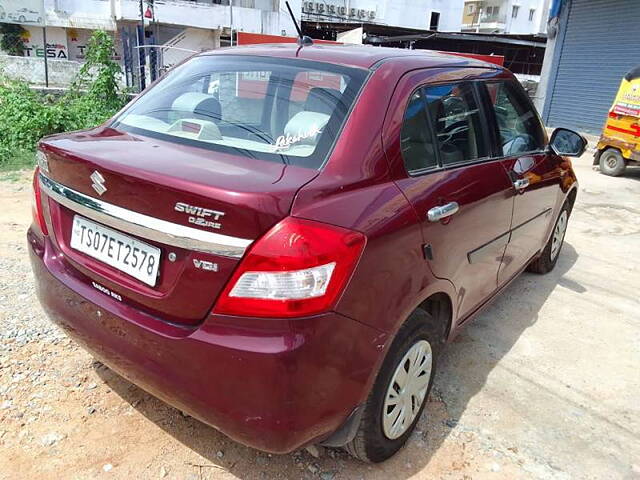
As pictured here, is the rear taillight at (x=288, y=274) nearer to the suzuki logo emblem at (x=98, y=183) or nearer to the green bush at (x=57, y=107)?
the suzuki logo emblem at (x=98, y=183)

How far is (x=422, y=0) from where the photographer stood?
1962 inches

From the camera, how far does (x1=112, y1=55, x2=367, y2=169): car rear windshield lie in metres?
2.06

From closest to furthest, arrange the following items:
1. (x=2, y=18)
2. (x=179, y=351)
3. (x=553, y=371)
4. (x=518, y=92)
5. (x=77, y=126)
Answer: (x=179, y=351) < (x=553, y=371) < (x=518, y=92) < (x=77, y=126) < (x=2, y=18)

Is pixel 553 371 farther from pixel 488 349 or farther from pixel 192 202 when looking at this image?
pixel 192 202

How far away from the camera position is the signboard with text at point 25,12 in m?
28.8

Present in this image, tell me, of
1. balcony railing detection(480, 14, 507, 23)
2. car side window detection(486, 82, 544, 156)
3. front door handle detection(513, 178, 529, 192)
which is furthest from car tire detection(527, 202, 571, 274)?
balcony railing detection(480, 14, 507, 23)

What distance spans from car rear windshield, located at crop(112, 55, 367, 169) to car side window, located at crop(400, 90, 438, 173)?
0.26 meters

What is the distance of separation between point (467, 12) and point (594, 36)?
179 ft

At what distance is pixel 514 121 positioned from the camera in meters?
3.38

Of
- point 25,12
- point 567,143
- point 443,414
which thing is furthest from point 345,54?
point 25,12

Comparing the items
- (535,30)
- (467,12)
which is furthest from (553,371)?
(467,12)

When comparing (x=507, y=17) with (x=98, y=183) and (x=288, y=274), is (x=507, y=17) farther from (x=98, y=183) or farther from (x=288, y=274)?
(x=288, y=274)

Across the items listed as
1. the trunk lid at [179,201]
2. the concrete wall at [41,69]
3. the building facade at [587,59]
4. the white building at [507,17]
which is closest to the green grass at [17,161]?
the trunk lid at [179,201]

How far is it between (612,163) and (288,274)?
31.2ft
